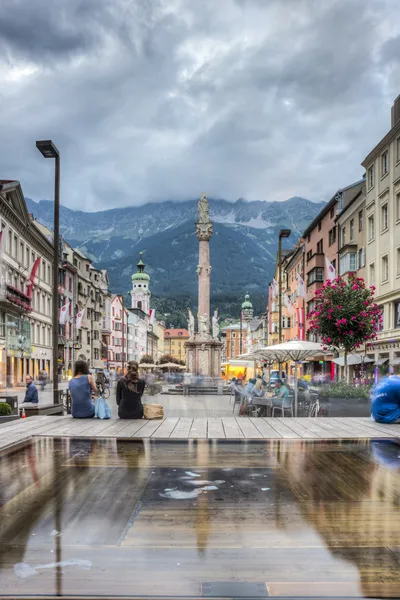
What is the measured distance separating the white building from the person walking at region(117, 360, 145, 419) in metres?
24.8

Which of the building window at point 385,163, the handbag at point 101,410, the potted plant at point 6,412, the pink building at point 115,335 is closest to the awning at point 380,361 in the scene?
the building window at point 385,163

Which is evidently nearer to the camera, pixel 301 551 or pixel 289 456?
pixel 301 551

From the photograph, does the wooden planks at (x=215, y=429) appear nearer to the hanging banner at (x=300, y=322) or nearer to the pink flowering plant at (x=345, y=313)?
the pink flowering plant at (x=345, y=313)

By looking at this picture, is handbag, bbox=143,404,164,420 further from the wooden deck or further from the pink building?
the pink building

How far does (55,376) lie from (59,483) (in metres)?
11.3

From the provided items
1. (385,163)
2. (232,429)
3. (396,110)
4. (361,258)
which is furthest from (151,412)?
(361,258)

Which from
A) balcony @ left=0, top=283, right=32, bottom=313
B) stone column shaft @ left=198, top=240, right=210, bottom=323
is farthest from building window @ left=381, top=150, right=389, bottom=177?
balcony @ left=0, top=283, right=32, bottom=313

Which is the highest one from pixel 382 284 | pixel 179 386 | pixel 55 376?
pixel 382 284

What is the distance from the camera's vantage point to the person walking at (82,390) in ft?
48.0

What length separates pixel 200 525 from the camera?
5.99m

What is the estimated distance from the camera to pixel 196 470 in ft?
28.9

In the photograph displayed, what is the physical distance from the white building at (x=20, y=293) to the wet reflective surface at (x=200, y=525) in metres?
31.2

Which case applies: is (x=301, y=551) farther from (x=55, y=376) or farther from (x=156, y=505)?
(x=55, y=376)

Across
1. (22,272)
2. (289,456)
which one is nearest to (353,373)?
(22,272)
